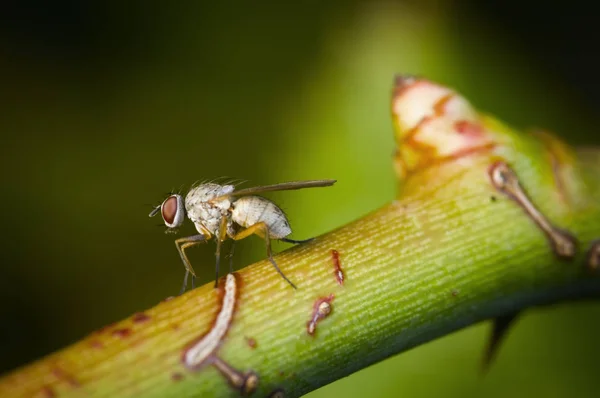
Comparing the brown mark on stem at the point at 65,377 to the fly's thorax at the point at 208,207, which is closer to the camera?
the brown mark on stem at the point at 65,377

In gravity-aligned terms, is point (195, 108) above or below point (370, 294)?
above

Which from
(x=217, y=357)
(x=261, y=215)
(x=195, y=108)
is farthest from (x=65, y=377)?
(x=195, y=108)

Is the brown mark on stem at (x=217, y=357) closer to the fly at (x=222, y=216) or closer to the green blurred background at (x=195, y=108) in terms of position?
the fly at (x=222, y=216)

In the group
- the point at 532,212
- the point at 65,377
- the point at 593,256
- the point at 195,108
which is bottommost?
the point at 593,256

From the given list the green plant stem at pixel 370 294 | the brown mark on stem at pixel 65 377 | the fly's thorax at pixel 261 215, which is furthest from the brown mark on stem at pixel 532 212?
the brown mark on stem at pixel 65 377

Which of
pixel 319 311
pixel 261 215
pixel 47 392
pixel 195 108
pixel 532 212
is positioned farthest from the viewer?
pixel 195 108

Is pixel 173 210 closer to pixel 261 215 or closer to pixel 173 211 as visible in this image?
pixel 173 211

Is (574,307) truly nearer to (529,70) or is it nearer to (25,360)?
(529,70)

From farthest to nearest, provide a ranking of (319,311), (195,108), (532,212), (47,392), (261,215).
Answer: (195,108), (261,215), (532,212), (319,311), (47,392)
